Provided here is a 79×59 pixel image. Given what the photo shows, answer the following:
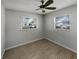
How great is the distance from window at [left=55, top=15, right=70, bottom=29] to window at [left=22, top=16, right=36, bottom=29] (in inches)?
76.2

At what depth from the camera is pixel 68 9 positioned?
3.47m

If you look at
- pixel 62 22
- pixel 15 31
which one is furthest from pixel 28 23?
pixel 62 22

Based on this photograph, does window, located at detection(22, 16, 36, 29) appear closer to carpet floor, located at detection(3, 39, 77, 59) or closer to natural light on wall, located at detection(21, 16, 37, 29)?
natural light on wall, located at detection(21, 16, 37, 29)

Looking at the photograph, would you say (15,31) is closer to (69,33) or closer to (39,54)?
(39,54)

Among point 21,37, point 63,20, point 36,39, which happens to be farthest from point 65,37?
point 21,37

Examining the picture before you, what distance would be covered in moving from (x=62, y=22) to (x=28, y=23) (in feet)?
8.41

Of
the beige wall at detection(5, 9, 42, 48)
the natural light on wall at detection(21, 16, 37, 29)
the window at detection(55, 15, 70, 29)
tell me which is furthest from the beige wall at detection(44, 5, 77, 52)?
the beige wall at detection(5, 9, 42, 48)

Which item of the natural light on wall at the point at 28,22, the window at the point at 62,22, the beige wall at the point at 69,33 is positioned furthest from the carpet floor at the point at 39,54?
the natural light on wall at the point at 28,22

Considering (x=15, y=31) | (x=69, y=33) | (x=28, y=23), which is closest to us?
(x=69, y=33)

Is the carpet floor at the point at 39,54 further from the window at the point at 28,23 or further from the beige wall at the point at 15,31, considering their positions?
the window at the point at 28,23

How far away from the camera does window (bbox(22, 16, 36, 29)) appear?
4438 millimetres

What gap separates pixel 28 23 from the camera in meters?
4.71

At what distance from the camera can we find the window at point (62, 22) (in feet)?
11.8

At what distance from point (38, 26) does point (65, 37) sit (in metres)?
2.67
